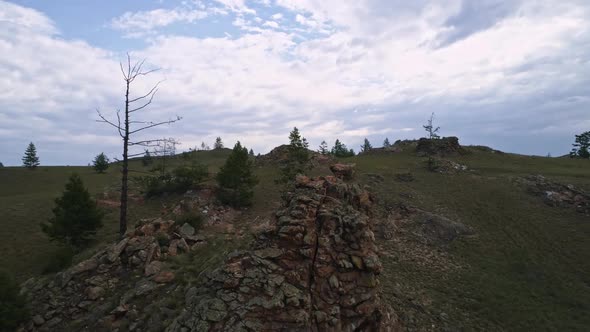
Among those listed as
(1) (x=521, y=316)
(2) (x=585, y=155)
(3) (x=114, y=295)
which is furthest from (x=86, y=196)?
(2) (x=585, y=155)

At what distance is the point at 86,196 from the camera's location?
23.7 m

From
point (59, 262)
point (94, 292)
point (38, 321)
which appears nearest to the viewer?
point (38, 321)

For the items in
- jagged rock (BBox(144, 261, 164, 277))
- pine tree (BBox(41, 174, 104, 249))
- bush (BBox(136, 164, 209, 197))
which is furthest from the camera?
bush (BBox(136, 164, 209, 197))

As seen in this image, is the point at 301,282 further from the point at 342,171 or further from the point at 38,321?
the point at 342,171

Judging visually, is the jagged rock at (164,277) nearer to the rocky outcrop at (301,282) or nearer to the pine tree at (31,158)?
the rocky outcrop at (301,282)

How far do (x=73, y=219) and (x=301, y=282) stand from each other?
19.0 metres

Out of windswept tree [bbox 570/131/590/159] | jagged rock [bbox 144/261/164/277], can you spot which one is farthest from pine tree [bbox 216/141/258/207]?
windswept tree [bbox 570/131/590/159]

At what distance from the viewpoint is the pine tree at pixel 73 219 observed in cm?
2259

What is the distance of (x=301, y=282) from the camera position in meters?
12.1

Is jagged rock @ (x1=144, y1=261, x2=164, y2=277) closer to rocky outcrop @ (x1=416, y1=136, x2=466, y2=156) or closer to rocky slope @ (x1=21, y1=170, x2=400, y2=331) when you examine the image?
rocky slope @ (x1=21, y1=170, x2=400, y2=331)

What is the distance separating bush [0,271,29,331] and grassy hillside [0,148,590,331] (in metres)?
6.33

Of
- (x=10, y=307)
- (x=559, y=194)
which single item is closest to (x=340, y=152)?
(x=559, y=194)

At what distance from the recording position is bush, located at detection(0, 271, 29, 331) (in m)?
12.8

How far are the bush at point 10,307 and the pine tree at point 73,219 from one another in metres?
9.76
